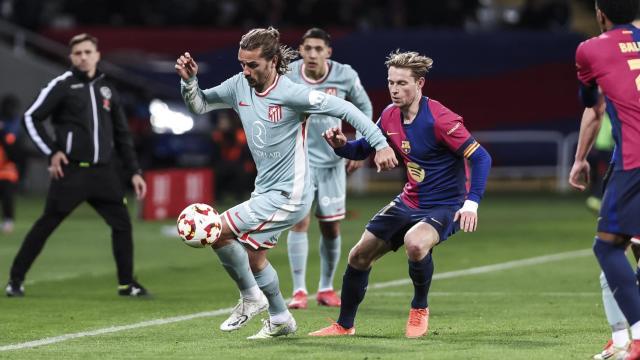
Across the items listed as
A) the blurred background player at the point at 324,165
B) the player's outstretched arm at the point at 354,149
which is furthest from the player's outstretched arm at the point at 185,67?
the blurred background player at the point at 324,165

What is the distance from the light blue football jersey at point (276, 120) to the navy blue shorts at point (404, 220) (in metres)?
0.58

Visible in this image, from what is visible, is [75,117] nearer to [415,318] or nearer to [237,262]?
[237,262]

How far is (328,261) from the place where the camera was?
1196 centimetres

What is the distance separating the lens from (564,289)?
1288 centimetres

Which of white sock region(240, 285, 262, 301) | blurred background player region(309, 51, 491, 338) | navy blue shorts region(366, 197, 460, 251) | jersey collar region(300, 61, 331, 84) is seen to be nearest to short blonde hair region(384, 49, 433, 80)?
blurred background player region(309, 51, 491, 338)

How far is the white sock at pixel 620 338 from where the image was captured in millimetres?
7992

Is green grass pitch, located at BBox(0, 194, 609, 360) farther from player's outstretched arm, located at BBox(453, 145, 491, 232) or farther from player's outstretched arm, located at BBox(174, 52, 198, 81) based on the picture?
player's outstretched arm, located at BBox(174, 52, 198, 81)

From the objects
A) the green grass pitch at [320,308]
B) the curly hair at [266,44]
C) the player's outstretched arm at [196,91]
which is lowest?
the green grass pitch at [320,308]

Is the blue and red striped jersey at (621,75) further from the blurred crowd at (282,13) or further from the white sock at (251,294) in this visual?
the blurred crowd at (282,13)

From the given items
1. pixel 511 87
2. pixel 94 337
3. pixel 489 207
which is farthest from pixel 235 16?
pixel 94 337

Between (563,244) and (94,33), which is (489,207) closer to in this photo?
(563,244)

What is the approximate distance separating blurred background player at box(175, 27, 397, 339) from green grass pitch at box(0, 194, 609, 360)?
1.23ft

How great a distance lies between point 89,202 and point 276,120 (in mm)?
3873

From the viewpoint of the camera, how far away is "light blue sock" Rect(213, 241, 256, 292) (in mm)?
9008
